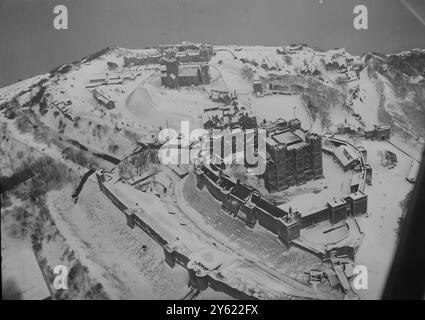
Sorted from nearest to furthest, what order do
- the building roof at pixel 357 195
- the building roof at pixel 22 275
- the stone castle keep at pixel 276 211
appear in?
the building roof at pixel 22 275
the stone castle keep at pixel 276 211
the building roof at pixel 357 195

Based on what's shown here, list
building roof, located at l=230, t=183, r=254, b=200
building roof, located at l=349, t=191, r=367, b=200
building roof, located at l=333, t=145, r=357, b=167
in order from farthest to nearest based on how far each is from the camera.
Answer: building roof, located at l=333, t=145, r=357, b=167
building roof, located at l=230, t=183, r=254, b=200
building roof, located at l=349, t=191, r=367, b=200

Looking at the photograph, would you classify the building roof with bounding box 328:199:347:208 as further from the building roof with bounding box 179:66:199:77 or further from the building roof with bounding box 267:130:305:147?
the building roof with bounding box 179:66:199:77

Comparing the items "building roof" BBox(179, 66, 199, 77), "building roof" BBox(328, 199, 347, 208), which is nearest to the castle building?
"building roof" BBox(328, 199, 347, 208)

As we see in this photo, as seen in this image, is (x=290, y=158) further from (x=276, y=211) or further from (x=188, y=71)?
(x=188, y=71)

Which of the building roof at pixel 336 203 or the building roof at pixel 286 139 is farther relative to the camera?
the building roof at pixel 286 139

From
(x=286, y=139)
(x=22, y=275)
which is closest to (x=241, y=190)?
(x=286, y=139)

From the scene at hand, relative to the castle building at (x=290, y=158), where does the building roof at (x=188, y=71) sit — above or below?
above

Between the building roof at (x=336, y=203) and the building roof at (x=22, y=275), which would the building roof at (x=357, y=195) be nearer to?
the building roof at (x=336, y=203)

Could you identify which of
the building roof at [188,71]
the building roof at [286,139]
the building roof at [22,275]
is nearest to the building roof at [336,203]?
the building roof at [286,139]

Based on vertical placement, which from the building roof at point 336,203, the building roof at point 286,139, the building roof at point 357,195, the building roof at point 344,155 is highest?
the building roof at point 286,139
